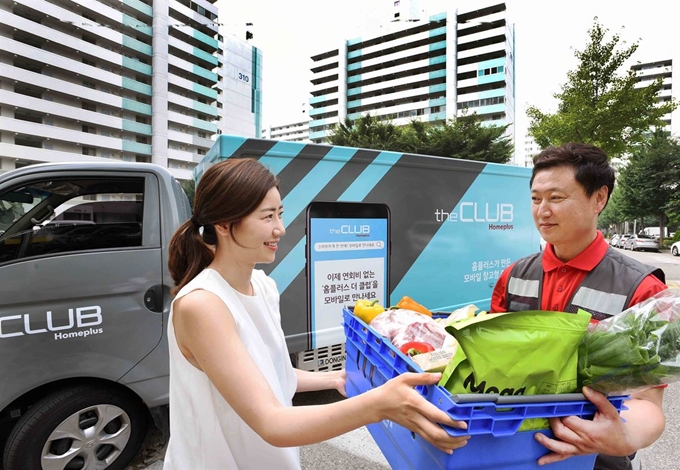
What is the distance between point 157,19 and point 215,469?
Result: 198ft

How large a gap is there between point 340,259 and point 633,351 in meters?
2.73

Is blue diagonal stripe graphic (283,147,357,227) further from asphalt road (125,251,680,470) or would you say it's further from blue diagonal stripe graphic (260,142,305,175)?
asphalt road (125,251,680,470)

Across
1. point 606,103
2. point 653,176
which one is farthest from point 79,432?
point 653,176

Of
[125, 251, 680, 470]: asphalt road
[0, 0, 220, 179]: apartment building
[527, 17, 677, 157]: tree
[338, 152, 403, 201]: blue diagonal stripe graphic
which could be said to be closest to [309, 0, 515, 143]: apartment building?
[0, 0, 220, 179]: apartment building

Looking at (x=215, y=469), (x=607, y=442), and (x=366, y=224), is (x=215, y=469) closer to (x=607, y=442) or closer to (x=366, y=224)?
(x=607, y=442)

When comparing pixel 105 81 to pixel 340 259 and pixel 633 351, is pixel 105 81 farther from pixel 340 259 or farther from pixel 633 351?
pixel 633 351

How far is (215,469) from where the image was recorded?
1.12 meters

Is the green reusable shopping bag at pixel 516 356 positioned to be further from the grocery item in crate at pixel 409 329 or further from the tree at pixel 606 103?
the tree at pixel 606 103

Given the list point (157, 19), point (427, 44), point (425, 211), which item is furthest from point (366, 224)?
point (427, 44)

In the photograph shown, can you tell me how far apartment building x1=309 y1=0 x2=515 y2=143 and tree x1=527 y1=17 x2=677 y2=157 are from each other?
4288 centimetres

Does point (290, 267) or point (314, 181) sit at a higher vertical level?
point (314, 181)

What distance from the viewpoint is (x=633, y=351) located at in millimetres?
796

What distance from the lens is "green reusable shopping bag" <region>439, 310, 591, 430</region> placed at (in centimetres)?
79

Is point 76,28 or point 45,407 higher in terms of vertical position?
point 76,28
